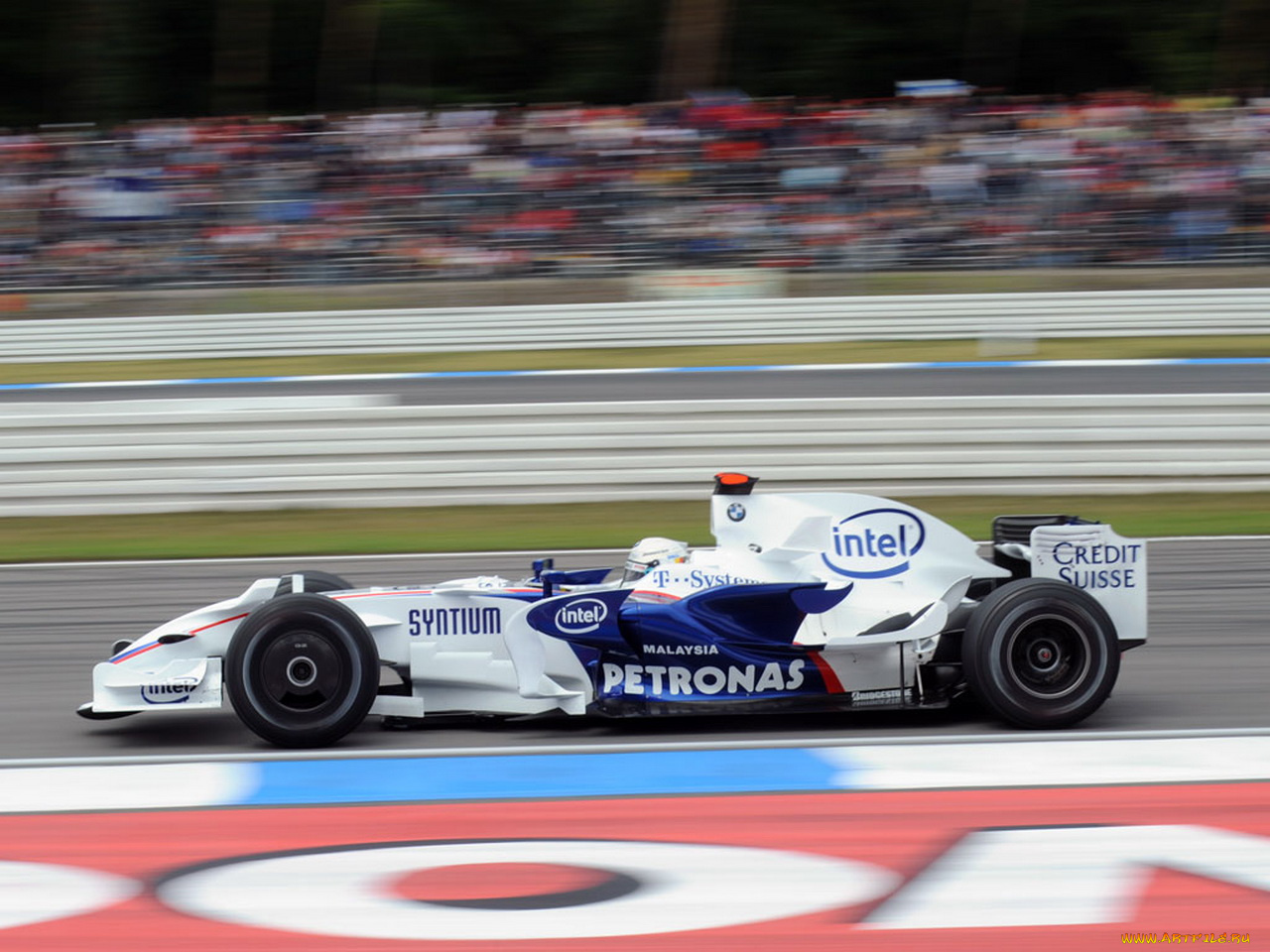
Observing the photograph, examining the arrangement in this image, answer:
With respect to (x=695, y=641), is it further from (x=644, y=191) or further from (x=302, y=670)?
(x=644, y=191)

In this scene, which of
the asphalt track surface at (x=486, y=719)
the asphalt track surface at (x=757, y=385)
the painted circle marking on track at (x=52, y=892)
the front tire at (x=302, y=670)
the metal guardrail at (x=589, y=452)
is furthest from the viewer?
the asphalt track surface at (x=757, y=385)

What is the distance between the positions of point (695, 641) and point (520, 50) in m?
25.8

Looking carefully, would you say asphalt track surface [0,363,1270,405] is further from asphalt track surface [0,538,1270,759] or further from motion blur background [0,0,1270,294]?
asphalt track surface [0,538,1270,759]

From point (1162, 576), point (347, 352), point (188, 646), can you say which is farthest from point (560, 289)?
point (188, 646)

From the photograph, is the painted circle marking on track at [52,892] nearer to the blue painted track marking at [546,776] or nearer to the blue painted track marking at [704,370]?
the blue painted track marking at [546,776]

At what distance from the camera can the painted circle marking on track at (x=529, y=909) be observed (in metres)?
3.23

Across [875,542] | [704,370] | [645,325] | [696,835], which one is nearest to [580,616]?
[875,542]

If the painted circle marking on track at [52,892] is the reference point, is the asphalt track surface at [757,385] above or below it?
above

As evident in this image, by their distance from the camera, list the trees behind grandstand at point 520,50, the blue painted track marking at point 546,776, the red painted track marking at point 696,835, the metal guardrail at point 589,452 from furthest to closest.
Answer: the trees behind grandstand at point 520,50 → the metal guardrail at point 589,452 → the blue painted track marking at point 546,776 → the red painted track marking at point 696,835

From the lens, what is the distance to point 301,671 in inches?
190

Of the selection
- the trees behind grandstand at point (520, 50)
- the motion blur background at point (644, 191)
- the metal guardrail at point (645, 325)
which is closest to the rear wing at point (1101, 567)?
the metal guardrail at point (645, 325)

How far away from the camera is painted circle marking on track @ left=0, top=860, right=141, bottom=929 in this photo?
11.0ft

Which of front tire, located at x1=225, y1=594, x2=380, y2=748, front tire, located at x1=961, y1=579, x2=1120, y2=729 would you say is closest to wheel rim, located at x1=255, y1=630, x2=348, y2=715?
front tire, located at x1=225, y1=594, x2=380, y2=748

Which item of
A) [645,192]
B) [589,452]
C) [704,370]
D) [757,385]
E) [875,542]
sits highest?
[645,192]
